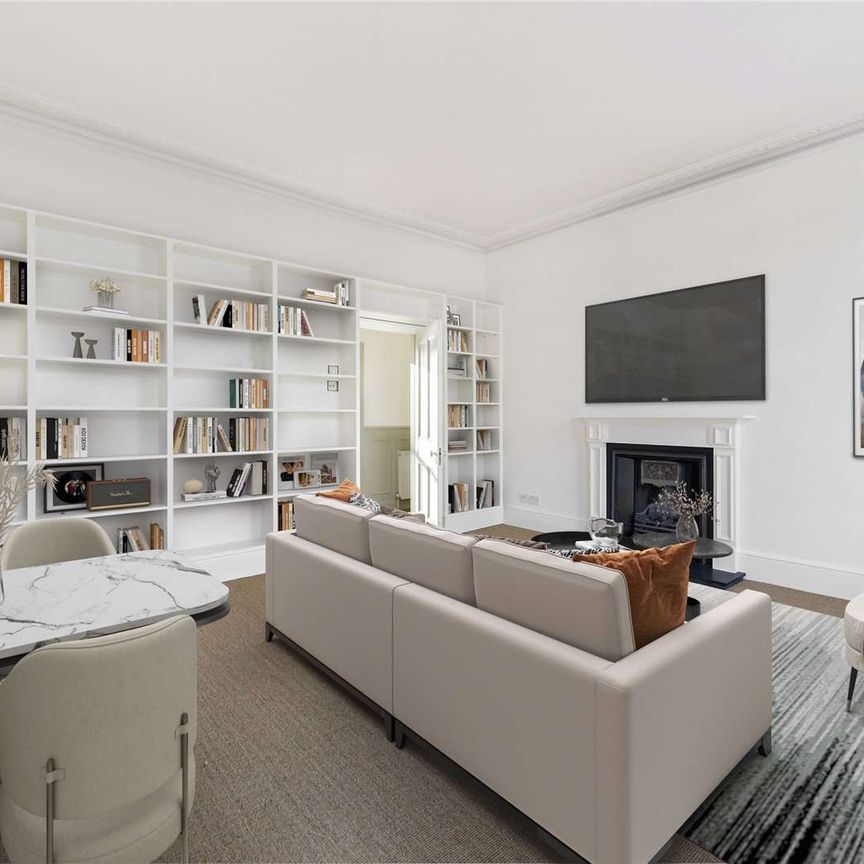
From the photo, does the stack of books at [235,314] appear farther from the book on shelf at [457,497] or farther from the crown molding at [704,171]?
the crown molding at [704,171]

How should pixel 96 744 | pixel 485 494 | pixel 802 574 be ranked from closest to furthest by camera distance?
pixel 96 744 < pixel 802 574 < pixel 485 494

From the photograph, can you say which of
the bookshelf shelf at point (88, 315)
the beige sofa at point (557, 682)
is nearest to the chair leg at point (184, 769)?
the beige sofa at point (557, 682)

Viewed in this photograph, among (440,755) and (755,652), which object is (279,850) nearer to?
(440,755)

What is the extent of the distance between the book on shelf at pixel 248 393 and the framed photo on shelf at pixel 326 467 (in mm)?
753

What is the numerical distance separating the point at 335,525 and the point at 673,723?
1656mm

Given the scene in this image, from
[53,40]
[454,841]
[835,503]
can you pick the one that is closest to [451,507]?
[835,503]

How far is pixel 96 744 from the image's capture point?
3.66ft

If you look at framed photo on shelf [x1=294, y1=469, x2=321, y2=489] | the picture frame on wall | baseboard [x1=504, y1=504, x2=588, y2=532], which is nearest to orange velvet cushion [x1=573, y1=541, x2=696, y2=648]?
the picture frame on wall

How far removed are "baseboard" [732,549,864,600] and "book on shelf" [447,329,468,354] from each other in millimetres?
3220

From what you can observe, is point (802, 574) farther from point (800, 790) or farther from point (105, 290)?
point (105, 290)

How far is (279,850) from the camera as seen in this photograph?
1619 millimetres

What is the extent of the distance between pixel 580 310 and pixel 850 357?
7.50ft

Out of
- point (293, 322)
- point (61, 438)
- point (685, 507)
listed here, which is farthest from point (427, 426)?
point (61, 438)

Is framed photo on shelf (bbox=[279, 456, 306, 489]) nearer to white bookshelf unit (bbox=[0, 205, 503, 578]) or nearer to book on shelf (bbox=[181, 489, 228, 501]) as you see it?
white bookshelf unit (bbox=[0, 205, 503, 578])
